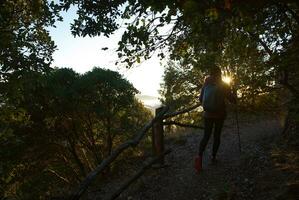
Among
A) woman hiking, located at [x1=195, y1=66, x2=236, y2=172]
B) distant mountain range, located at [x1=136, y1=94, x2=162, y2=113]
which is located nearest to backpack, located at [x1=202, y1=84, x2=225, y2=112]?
woman hiking, located at [x1=195, y1=66, x2=236, y2=172]

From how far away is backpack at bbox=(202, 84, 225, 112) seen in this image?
8.62 meters

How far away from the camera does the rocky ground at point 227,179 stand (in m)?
7.22

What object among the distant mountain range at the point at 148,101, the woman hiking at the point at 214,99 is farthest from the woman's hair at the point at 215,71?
the distant mountain range at the point at 148,101

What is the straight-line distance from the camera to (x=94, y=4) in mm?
7809

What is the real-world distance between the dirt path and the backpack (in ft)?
4.72

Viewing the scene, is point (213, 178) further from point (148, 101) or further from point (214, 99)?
point (148, 101)

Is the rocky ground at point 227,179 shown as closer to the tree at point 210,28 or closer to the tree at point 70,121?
the tree at point 210,28

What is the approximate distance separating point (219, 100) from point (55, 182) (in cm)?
1325

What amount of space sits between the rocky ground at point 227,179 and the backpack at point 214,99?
1.44 metres

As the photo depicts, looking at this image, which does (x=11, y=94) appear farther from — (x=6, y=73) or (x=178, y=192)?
Result: (x=178, y=192)

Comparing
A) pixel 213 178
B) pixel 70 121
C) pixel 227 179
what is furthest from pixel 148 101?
pixel 227 179

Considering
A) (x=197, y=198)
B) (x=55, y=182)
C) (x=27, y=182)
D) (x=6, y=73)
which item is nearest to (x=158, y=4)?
(x=197, y=198)

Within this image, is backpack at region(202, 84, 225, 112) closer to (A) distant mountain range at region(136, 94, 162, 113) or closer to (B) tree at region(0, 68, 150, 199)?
(B) tree at region(0, 68, 150, 199)

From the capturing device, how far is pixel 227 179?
823cm
